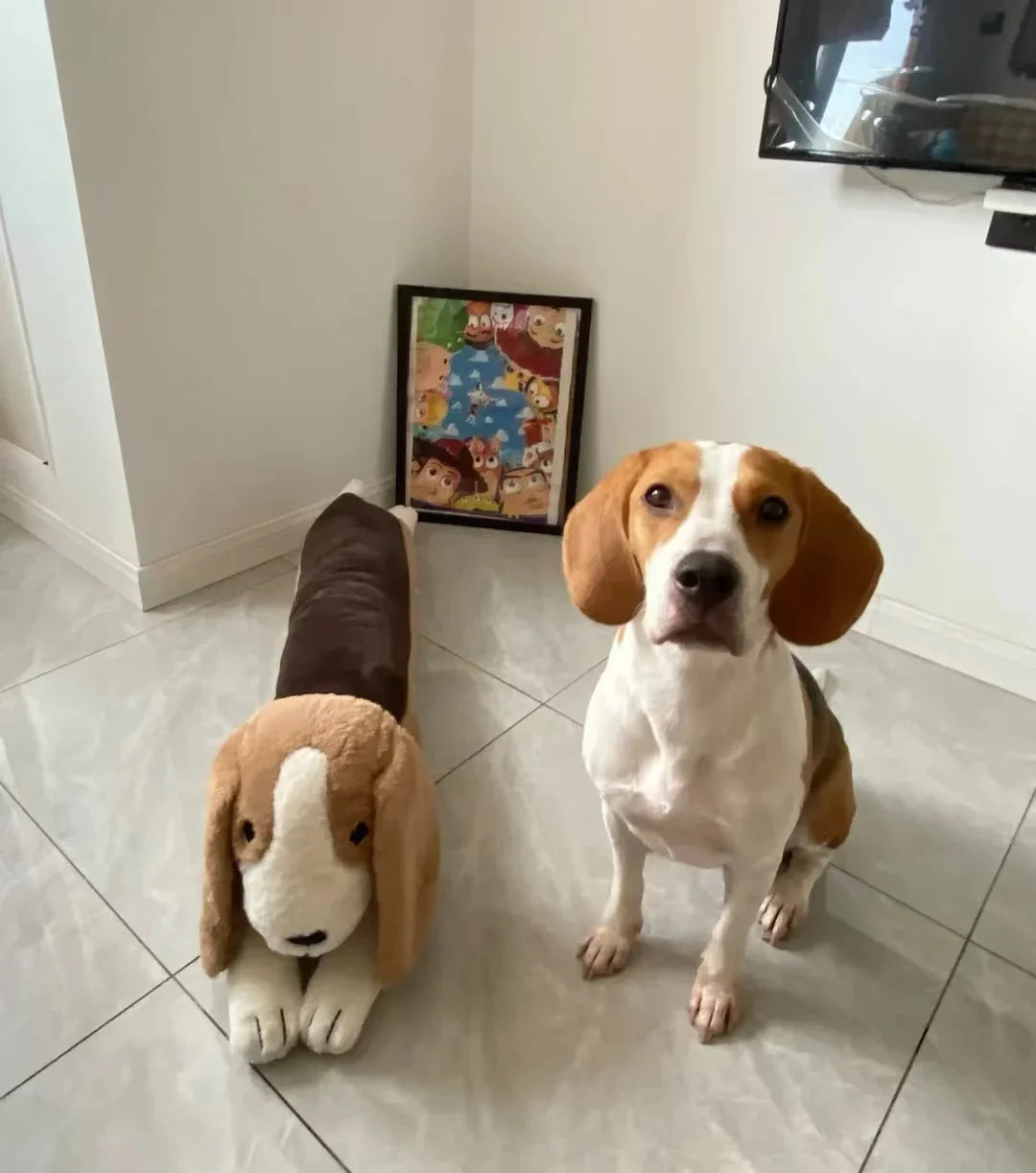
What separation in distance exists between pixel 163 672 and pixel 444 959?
32.3 inches

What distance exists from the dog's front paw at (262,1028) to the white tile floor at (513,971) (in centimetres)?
4

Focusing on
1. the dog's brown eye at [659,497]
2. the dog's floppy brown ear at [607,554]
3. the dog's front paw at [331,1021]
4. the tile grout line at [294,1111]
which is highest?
the dog's brown eye at [659,497]

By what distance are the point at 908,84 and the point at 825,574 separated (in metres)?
1.01

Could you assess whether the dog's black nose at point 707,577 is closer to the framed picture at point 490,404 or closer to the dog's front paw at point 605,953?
the dog's front paw at point 605,953

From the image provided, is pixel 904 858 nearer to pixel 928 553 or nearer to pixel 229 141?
pixel 928 553

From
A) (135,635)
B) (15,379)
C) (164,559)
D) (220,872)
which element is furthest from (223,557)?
(220,872)

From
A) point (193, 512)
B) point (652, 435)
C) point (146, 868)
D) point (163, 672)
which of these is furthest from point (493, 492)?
point (146, 868)

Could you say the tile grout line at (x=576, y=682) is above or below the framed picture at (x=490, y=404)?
below

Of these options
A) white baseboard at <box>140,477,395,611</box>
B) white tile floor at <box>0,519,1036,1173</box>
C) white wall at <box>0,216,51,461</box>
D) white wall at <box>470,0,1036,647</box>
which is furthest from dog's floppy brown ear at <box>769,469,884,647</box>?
white wall at <box>0,216,51,461</box>

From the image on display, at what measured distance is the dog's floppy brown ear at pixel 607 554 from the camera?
95 cm

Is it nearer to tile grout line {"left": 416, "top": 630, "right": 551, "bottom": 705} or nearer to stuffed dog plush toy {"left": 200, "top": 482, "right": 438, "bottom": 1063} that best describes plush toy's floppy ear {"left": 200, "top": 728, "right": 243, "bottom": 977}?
stuffed dog plush toy {"left": 200, "top": 482, "right": 438, "bottom": 1063}

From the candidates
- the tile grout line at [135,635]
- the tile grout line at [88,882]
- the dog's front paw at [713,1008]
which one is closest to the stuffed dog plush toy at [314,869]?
the tile grout line at [88,882]

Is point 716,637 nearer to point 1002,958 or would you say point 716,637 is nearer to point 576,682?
point 1002,958

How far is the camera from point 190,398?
1.88 m
